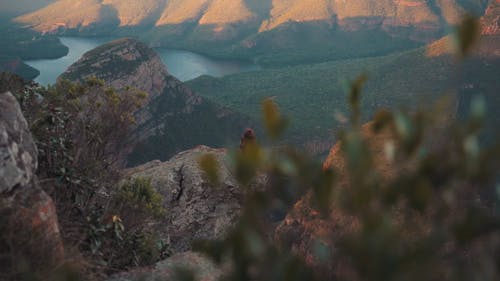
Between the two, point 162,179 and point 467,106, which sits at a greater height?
point 162,179

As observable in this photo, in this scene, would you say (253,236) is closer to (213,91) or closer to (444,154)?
(444,154)

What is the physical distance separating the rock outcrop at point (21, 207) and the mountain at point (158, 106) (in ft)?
200

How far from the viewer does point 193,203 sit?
17297 mm

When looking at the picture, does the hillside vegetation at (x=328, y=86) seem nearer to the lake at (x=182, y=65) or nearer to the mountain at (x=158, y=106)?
the mountain at (x=158, y=106)

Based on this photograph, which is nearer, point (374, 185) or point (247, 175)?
point (247, 175)

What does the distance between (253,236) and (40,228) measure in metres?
4.66

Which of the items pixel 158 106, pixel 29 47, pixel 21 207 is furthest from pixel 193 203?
pixel 29 47

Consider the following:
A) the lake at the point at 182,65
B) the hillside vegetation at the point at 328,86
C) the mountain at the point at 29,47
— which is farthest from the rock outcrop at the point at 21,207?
the mountain at the point at 29,47

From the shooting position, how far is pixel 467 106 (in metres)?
90.1

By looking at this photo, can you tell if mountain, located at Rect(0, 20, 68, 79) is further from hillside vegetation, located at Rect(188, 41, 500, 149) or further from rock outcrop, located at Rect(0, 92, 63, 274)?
rock outcrop, located at Rect(0, 92, 63, 274)

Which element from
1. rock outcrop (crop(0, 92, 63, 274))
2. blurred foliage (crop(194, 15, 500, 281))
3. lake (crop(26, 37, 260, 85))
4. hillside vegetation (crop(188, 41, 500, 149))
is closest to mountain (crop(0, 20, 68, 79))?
lake (crop(26, 37, 260, 85))

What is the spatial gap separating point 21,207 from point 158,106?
76.9 meters

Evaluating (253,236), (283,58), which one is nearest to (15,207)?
(253,236)

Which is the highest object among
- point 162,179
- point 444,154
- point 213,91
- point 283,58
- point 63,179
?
point 444,154
